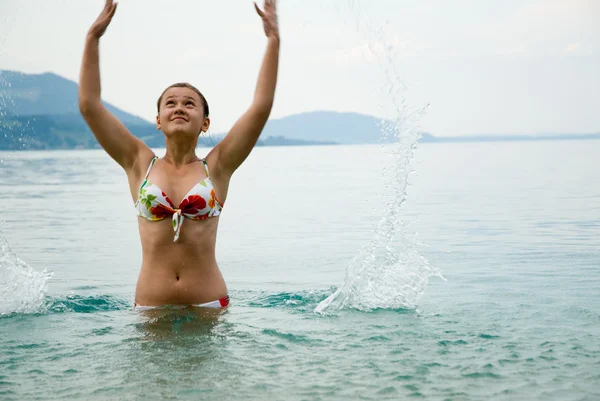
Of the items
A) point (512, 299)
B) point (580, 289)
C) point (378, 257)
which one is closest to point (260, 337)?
point (512, 299)

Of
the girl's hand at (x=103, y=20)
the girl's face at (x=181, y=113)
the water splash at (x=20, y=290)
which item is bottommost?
the water splash at (x=20, y=290)

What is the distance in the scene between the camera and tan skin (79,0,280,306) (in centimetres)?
572

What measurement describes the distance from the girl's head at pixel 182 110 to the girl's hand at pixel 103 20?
0.65m

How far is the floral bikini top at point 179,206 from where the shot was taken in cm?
575

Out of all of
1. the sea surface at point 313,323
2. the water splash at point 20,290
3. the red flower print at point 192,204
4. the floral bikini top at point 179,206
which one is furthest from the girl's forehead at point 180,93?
the water splash at point 20,290

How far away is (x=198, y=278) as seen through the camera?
5.96 metres

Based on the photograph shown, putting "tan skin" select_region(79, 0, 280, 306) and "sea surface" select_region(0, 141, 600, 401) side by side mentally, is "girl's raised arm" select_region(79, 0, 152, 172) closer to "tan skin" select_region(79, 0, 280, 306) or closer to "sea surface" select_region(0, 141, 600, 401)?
"tan skin" select_region(79, 0, 280, 306)

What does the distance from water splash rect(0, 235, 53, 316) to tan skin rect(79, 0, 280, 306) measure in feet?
5.57

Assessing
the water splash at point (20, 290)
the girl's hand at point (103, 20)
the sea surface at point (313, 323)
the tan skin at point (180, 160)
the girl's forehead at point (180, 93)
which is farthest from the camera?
the water splash at point (20, 290)

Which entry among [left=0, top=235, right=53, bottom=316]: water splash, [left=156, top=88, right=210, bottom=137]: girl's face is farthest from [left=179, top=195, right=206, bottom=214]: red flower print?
[left=0, top=235, right=53, bottom=316]: water splash

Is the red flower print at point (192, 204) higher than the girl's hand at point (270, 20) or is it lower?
lower

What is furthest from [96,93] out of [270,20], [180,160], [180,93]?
[270,20]

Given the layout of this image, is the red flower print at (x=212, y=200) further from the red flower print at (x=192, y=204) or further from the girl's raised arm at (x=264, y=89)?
the girl's raised arm at (x=264, y=89)

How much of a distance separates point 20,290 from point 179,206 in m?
2.57
